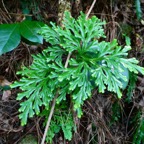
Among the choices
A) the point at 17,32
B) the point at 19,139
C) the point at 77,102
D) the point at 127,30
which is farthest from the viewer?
the point at 127,30

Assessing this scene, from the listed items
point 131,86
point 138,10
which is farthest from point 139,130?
point 138,10

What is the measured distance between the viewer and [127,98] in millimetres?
1902

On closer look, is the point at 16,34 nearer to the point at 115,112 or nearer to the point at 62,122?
the point at 62,122

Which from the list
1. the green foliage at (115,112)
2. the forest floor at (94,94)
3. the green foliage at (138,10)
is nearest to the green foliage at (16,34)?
the forest floor at (94,94)

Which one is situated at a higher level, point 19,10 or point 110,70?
point 19,10

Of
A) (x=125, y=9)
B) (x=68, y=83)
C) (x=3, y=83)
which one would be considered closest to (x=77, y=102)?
(x=68, y=83)

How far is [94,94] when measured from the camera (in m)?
1.82

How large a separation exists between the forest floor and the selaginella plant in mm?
274

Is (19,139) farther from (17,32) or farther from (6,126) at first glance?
(17,32)

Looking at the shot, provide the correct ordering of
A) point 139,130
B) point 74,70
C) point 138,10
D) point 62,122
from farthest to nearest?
point 138,10 → point 139,130 → point 62,122 → point 74,70

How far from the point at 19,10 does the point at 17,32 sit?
1.47ft

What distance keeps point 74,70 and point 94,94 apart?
453mm

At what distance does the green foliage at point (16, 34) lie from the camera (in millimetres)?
1439

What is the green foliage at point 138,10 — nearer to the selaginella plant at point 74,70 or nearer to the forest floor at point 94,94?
the forest floor at point 94,94
